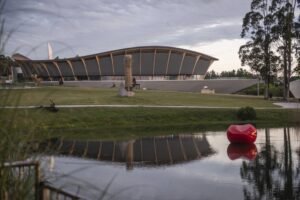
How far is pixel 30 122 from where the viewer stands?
3811 millimetres

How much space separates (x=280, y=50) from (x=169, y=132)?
21.9m

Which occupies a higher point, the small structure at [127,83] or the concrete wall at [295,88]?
the small structure at [127,83]

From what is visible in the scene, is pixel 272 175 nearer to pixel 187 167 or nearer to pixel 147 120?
pixel 187 167

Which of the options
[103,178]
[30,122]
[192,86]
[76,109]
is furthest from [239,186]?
[192,86]

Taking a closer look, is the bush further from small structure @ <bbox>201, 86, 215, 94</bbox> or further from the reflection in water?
small structure @ <bbox>201, 86, 215, 94</bbox>

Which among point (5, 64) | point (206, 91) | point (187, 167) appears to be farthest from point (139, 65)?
point (5, 64)

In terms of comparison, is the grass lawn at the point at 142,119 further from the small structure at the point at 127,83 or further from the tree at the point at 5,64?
the tree at the point at 5,64

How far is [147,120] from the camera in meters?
28.0

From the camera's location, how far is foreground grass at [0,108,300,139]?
80.5ft

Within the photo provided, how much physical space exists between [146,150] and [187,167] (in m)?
4.28

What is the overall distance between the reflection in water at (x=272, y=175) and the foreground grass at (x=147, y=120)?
8.98m

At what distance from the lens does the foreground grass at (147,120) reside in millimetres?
24547

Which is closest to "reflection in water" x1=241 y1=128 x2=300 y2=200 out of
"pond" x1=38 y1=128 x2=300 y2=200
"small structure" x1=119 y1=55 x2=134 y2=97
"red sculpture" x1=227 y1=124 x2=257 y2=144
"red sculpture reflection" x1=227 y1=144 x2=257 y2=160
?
"pond" x1=38 y1=128 x2=300 y2=200

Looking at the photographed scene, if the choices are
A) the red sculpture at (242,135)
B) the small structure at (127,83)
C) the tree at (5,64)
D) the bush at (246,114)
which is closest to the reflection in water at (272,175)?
the red sculpture at (242,135)
